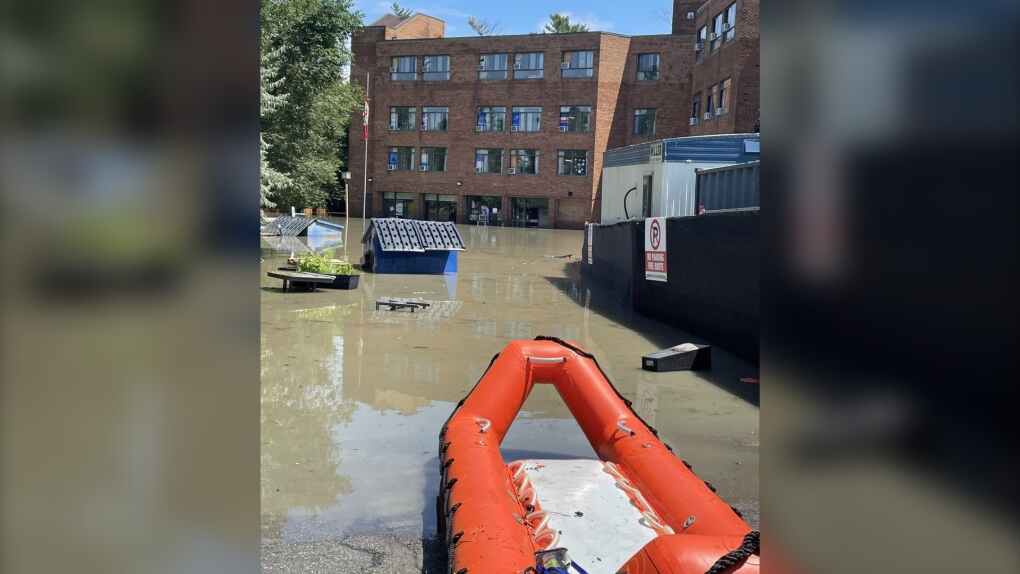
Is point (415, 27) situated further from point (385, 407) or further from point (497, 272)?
point (385, 407)

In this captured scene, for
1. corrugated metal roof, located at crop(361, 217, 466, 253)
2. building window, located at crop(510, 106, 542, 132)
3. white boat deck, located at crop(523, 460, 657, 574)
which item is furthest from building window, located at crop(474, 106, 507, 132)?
white boat deck, located at crop(523, 460, 657, 574)

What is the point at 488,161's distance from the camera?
188 ft

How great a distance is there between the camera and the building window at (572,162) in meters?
→ 54.2

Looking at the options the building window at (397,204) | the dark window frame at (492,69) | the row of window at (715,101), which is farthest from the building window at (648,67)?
the building window at (397,204)

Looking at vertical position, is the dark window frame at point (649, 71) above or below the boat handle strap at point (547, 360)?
above

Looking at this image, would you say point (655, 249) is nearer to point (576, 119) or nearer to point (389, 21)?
point (576, 119)

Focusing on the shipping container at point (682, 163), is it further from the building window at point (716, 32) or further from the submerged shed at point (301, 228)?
the building window at point (716, 32)

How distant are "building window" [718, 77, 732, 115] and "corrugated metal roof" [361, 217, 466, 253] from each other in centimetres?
2362

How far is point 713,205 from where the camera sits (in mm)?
17516

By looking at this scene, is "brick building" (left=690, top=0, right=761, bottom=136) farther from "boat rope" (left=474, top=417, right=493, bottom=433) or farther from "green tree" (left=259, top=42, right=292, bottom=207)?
"boat rope" (left=474, top=417, right=493, bottom=433)

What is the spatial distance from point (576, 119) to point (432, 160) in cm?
1095

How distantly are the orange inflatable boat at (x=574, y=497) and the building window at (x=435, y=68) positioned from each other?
53434 millimetres

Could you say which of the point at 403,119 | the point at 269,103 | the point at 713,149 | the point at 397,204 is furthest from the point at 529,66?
the point at 713,149
